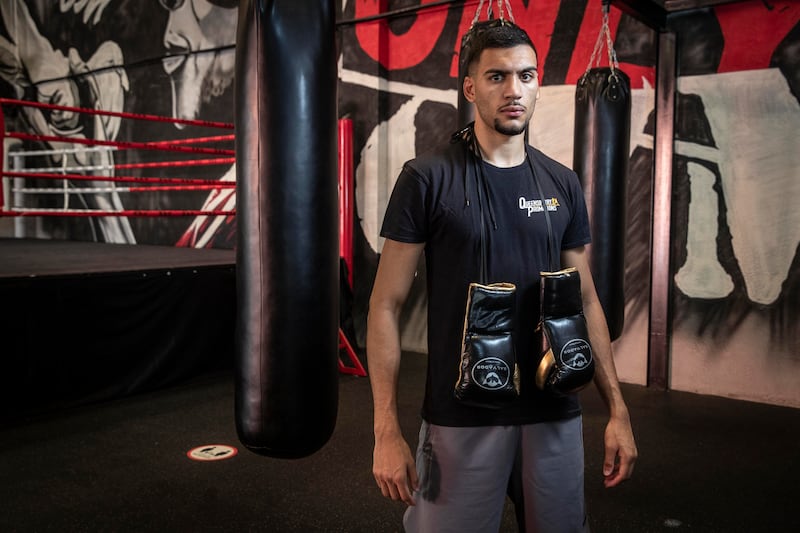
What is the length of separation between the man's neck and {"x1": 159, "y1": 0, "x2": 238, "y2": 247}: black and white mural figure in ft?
15.3

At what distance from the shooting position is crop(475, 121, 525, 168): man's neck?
49.8 inches

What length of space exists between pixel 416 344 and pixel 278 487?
8.55 feet

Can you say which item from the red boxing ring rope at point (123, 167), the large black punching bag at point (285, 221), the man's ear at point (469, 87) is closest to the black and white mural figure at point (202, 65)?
the red boxing ring rope at point (123, 167)

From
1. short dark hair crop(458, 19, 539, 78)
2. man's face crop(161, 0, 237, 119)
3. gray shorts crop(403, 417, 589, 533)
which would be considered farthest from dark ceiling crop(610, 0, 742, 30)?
man's face crop(161, 0, 237, 119)

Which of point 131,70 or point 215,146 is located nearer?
point 215,146

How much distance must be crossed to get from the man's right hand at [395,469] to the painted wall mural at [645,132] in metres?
3.23

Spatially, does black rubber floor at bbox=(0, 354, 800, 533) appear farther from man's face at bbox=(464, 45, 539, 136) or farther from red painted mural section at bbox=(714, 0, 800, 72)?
red painted mural section at bbox=(714, 0, 800, 72)

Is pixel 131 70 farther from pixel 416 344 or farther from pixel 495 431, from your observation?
pixel 495 431

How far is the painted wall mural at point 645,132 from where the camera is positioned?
145 inches

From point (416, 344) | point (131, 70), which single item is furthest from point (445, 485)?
point (131, 70)

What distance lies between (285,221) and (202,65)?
502 cm

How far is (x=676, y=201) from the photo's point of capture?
156 inches

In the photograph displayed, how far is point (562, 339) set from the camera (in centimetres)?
119

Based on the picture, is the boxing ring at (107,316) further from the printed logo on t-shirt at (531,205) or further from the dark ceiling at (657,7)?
the printed logo on t-shirt at (531,205)
